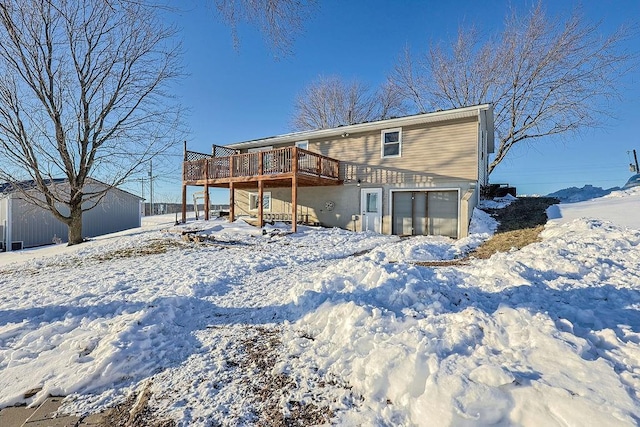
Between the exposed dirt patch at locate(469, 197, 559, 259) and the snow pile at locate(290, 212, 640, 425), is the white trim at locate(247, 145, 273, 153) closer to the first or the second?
the exposed dirt patch at locate(469, 197, 559, 259)

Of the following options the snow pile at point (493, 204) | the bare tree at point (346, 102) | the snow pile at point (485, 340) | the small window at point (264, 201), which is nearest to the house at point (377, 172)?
the small window at point (264, 201)

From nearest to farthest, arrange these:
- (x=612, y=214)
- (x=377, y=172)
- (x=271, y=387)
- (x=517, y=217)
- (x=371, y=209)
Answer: (x=271, y=387) → (x=612, y=214) → (x=517, y=217) → (x=377, y=172) → (x=371, y=209)

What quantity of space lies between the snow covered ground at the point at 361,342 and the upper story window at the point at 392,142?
24.3 feet

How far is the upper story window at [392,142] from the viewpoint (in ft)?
38.4

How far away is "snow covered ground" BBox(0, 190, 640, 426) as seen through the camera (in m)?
1.80

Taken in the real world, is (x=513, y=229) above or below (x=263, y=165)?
below

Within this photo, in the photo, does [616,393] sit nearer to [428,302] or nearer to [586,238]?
[428,302]

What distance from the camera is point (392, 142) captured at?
1187 centimetres

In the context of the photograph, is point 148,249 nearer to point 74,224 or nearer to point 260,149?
point 74,224

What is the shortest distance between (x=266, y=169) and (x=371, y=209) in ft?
16.0

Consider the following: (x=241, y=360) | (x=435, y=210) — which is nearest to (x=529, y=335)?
(x=241, y=360)

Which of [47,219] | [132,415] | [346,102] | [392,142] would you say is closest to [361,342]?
[132,415]

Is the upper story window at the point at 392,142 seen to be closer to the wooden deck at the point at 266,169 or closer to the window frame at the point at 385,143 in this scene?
the window frame at the point at 385,143

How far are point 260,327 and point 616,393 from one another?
2.94 m
